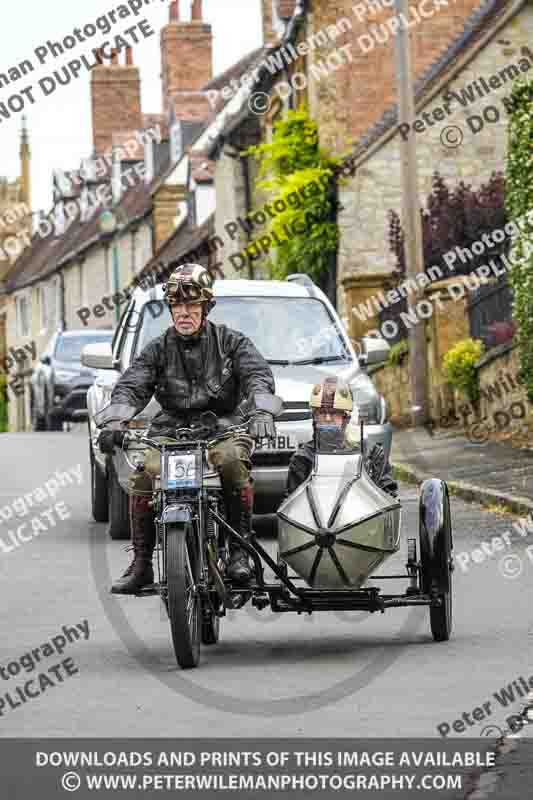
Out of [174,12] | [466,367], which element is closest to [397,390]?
[466,367]

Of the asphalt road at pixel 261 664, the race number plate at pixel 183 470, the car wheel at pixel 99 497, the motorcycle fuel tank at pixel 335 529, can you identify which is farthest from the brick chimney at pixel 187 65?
the race number plate at pixel 183 470

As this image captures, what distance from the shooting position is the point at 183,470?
8.18 meters

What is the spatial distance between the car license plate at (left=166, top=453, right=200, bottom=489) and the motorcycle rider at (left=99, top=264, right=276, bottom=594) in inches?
8.0

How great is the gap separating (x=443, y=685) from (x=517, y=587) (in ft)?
11.5

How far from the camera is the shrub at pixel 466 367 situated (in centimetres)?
2317

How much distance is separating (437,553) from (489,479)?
8.69 metres

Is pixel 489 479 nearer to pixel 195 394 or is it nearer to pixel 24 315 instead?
pixel 195 394

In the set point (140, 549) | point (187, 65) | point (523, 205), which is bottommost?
point (140, 549)

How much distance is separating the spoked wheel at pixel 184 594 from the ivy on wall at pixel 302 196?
26.6 meters

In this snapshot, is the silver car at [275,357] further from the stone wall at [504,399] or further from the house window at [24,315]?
the house window at [24,315]

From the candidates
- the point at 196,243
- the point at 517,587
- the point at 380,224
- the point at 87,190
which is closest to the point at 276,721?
the point at 517,587

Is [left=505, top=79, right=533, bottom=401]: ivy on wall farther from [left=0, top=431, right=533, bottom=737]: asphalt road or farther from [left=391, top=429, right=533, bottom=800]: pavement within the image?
[left=0, top=431, right=533, bottom=737]: asphalt road

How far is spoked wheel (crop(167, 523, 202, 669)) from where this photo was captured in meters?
7.84
